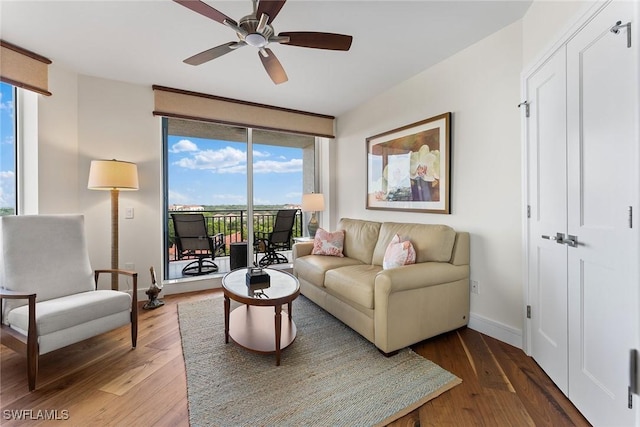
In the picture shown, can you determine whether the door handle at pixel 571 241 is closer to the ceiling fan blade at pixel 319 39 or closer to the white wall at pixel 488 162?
the white wall at pixel 488 162

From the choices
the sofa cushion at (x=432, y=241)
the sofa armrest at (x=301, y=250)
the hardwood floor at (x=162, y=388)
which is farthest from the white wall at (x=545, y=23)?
the sofa armrest at (x=301, y=250)

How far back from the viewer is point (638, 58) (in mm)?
1101

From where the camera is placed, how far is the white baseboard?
84.3 inches

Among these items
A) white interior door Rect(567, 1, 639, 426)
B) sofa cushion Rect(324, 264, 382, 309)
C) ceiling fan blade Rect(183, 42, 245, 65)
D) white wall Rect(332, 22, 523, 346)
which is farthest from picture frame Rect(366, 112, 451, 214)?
ceiling fan blade Rect(183, 42, 245, 65)

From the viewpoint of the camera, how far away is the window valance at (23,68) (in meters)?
2.37

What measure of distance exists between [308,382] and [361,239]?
1.80m

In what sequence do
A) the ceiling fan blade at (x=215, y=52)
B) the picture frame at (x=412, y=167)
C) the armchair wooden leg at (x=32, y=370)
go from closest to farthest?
1. the armchair wooden leg at (x=32, y=370)
2. the ceiling fan blade at (x=215, y=52)
3. the picture frame at (x=412, y=167)

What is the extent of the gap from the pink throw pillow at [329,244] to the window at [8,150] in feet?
10.2

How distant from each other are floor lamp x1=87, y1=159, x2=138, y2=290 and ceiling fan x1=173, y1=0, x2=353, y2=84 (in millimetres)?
1485

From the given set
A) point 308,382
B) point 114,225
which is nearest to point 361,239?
point 308,382

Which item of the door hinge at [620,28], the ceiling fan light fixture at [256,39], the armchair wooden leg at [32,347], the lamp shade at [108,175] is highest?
the ceiling fan light fixture at [256,39]

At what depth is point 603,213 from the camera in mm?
1310

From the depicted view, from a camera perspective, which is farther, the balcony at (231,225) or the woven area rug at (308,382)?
the balcony at (231,225)

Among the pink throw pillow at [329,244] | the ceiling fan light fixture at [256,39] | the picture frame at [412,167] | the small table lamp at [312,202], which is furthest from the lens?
the small table lamp at [312,202]
